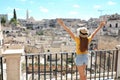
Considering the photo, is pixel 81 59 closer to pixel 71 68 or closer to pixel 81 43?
pixel 81 43

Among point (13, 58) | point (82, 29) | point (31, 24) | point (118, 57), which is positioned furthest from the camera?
point (31, 24)

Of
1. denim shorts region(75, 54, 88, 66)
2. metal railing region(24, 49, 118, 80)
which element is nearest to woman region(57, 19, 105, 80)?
denim shorts region(75, 54, 88, 66)

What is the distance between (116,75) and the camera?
6402 millimetres

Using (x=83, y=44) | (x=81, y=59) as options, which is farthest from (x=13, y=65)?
(x=83, y=44)

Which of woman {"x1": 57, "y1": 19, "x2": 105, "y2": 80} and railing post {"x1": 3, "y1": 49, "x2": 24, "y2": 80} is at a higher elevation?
woman {"x1": 57, "y1": 19, "x2": 105, "y2": 80}

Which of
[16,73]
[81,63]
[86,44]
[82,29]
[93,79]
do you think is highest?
[82,29]

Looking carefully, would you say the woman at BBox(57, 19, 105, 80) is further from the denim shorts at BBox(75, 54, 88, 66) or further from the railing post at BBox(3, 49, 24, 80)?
the railing post at BBox(3, 49, 24, 80)

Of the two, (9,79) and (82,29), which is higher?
(82,29)

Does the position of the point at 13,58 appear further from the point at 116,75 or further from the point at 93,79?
the point at 116,75

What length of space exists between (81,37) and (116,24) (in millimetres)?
42100

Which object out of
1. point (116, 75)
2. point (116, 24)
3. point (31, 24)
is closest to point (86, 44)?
point (116, 75)

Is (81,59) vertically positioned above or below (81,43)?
below

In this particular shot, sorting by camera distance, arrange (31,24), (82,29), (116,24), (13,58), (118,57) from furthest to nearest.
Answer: (31,24), (116,24), (118,57), (13,58), (82,29)

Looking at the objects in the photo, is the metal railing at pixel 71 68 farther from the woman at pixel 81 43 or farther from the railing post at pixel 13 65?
the woman at pixel 81 43
